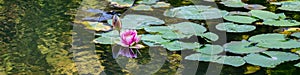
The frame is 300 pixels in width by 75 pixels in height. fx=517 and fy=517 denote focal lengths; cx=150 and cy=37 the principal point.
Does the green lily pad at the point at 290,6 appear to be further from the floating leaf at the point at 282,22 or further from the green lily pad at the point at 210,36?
the green lily pad at the point at 210,36

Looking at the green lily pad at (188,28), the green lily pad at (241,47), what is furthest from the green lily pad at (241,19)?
the green lily pad at (241,47)

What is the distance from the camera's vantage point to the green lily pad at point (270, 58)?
1.21m

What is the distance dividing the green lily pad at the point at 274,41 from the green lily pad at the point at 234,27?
0.08m

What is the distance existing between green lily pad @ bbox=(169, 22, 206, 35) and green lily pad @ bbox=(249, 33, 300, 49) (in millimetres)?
162

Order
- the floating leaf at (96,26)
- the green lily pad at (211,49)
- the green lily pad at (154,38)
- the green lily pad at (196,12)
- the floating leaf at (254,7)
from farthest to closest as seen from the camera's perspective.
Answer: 1. the floating leaf at (254,7)
2. the green lily pad at (196,12)
3. the floating leaf at (96,26)
4. the green lily pad at (154,38)
5. the green lily pad at (211,49)

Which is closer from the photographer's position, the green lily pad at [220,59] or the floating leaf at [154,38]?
the green lily pad at [220,59]

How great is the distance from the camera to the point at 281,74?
45.4 inches

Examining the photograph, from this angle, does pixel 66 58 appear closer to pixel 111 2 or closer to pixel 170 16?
pixel 170 16

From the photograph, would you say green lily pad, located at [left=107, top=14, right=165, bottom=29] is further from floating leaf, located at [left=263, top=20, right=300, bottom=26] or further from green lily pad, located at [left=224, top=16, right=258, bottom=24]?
floating leaf, located at [left=263, top=20, right=300, bottom=26]

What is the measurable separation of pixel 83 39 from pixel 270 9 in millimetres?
725

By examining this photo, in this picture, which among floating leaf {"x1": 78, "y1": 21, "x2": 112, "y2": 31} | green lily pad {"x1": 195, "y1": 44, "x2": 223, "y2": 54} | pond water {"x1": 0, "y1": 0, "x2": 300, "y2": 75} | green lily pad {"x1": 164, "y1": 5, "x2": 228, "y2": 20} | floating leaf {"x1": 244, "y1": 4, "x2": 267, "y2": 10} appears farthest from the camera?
floating leaf {"x1": 244, "y1": 4, "x2": 267, "y2": 10}

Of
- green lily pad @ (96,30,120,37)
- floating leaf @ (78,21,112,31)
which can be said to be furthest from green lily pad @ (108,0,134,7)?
green lily pad @ (96,30,120,37)

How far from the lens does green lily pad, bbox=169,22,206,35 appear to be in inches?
57.9

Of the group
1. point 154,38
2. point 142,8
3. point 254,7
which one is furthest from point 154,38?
point 254,7
